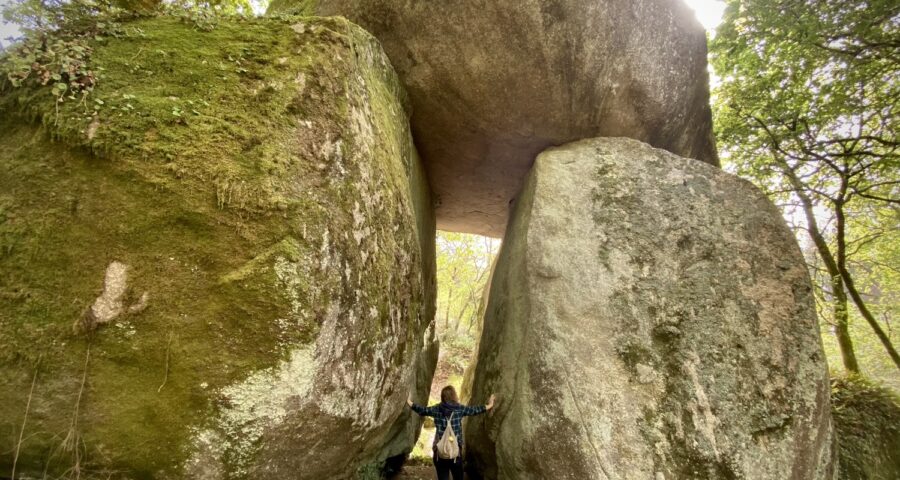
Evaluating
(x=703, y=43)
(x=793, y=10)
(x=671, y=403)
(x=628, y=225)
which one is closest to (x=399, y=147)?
(x=628, y=225)

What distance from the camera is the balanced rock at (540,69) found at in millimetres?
4840

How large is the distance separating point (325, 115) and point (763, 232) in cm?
494

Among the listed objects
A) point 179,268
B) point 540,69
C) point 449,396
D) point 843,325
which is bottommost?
point 449,396

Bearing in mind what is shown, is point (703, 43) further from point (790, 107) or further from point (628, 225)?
point (628, 225)

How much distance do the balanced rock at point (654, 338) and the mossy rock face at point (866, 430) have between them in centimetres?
194

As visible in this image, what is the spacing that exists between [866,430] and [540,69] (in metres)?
6.51

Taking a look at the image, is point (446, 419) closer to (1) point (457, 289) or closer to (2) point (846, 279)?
(2) point (846, 279)

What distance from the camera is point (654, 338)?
4.24 metres

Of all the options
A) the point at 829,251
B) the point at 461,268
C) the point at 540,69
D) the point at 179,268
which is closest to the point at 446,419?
the point at 179,268

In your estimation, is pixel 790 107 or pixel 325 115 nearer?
pixel 325 115

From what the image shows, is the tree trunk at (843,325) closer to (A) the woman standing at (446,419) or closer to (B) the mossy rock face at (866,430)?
(B) the mossy rock face at (866,430)

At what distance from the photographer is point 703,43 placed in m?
5.75

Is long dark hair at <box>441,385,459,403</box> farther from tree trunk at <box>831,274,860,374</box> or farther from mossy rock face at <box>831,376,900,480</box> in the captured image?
tree trunk at <box>831,274,860,374</box>

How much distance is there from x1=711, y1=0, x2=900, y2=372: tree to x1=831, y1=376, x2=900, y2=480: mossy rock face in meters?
2.88
